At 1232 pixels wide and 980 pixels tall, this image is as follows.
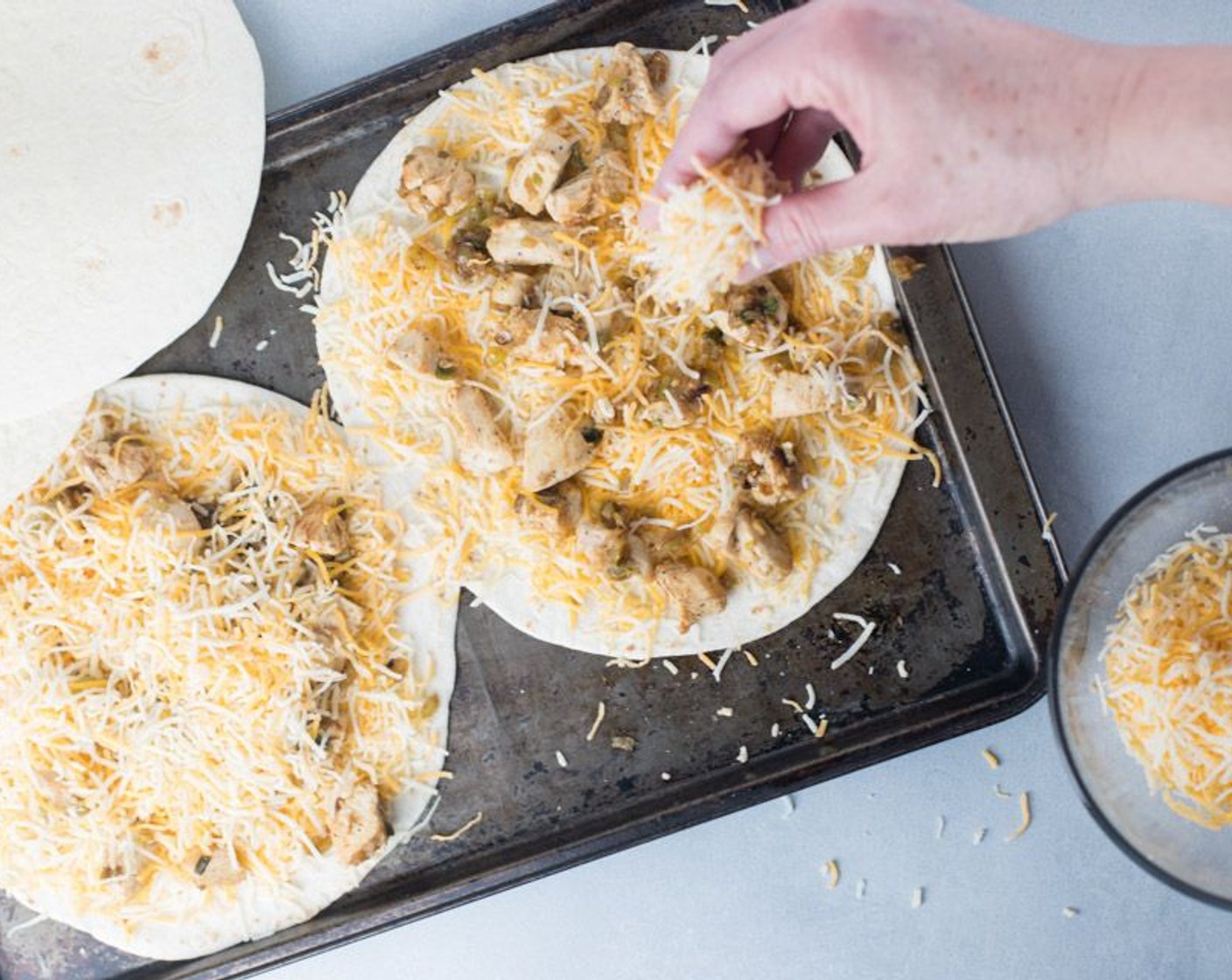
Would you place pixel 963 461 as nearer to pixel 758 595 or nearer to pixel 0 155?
pixel 758 595

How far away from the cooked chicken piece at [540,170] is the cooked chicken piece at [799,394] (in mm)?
788

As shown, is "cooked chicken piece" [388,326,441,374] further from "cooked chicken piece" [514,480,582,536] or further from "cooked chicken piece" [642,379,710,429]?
"cooked chicken piece" [642,379,710,429]

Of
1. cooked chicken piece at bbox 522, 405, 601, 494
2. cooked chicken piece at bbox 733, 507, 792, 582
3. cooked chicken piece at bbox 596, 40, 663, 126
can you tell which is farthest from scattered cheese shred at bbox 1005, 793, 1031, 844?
cooked chicken piece at bbox 596, 40, 663, 126

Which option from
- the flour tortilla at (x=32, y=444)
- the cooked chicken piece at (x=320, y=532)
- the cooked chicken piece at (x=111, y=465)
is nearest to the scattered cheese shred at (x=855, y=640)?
the cooked chicken piece at (x=320, y=532)

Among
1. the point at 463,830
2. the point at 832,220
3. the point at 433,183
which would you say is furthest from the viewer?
the point at 463,830

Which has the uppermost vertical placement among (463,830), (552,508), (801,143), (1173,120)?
(801,143)

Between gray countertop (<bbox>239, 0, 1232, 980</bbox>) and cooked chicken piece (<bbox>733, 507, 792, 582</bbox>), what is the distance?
76 centimetres

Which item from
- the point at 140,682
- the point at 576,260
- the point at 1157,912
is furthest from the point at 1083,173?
the point at 140,682

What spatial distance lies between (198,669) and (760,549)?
4.99ft

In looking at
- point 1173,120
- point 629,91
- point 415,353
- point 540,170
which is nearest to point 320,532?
point 415,353

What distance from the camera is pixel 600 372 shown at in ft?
8.91

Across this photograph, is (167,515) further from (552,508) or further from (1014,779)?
(1014,779)

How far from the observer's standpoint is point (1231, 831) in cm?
251

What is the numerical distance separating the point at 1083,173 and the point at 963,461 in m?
0.90
